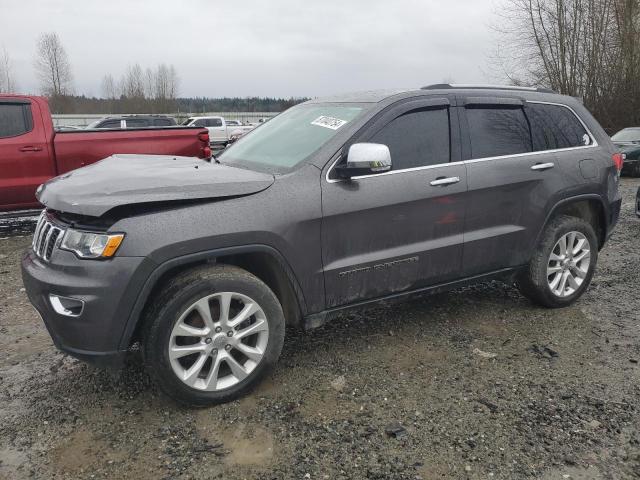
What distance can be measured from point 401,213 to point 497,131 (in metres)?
1.14

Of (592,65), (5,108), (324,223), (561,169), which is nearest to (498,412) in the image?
(324,223)

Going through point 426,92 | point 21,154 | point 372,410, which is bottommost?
point 372,410

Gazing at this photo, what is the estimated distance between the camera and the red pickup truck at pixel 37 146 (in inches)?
272

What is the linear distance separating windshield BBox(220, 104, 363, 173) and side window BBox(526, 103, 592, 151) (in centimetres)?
153

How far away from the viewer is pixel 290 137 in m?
3.64

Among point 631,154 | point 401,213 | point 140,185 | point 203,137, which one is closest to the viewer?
point 140,185

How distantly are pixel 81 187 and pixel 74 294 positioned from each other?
588mm

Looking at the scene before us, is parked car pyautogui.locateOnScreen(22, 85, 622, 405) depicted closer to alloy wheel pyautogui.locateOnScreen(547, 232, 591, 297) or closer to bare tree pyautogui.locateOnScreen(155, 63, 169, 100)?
alloy wheel pyautogui.locateOnScreen(547, 232, 591, 297)

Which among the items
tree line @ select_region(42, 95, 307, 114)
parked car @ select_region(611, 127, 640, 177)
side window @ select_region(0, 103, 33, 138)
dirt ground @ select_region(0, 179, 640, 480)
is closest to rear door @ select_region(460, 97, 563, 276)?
dirt ground @ select_region(0, 179, 640, 480)

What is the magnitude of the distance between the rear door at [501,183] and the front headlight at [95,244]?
90.3 inches

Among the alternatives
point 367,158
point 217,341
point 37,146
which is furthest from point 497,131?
point 37,146

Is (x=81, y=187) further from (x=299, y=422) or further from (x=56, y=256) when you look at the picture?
(x=299, y=422)

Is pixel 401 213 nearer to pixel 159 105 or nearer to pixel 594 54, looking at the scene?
pixel 594 54

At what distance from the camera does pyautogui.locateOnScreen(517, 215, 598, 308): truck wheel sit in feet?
13.4
